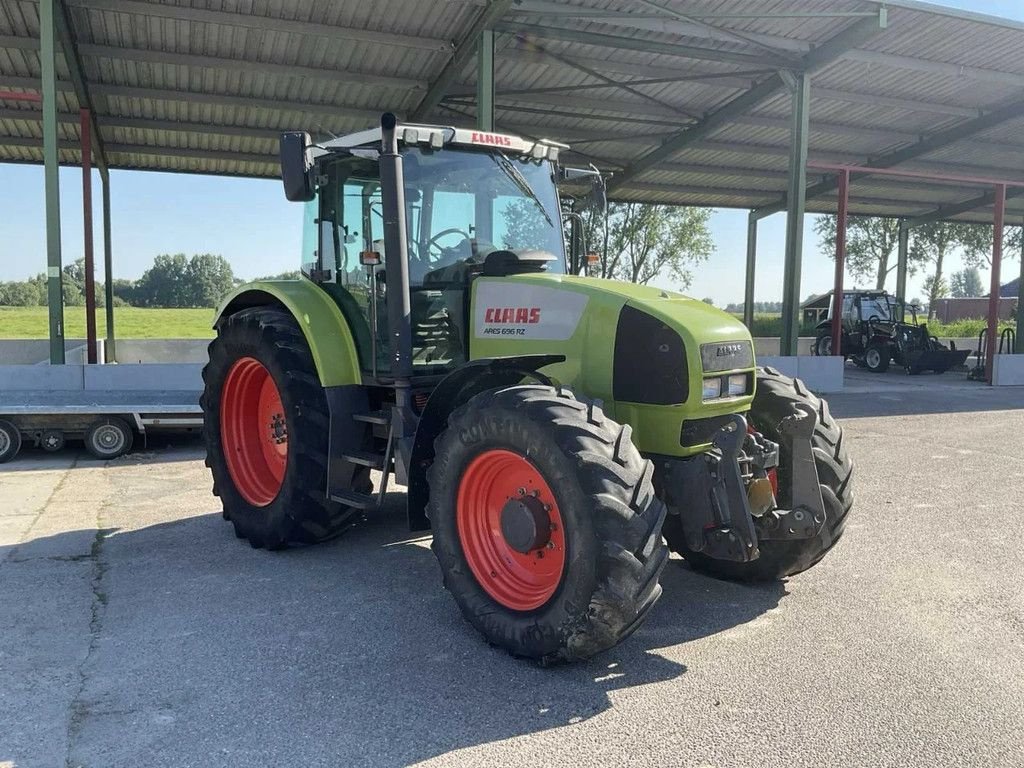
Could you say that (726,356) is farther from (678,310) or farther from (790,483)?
(790,483)

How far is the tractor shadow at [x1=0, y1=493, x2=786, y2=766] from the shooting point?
117 inches

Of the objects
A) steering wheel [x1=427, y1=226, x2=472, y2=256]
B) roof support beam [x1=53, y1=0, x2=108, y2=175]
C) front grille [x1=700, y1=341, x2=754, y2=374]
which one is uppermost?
roof support beam [x1=53, y1=0, x2=108, y2=175]

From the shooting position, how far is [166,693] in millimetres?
3285

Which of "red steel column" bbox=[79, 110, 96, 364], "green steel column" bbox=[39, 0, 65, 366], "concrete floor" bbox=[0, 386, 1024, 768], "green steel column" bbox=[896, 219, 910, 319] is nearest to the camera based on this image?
"concrete floor" bbox=[0, 386, 1024, 768]

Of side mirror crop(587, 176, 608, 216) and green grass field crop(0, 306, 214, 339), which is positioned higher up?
side mirror crop(587, 176, 608, 216)

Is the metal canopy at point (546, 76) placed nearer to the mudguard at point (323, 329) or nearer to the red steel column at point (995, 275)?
the red steel column at point (995, 275)

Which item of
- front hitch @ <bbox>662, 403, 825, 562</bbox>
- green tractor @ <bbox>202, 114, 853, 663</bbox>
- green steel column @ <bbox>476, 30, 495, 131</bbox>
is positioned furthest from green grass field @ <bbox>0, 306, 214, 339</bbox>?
front hitch @ <bbox>662, 403, 825, 562</bbox>

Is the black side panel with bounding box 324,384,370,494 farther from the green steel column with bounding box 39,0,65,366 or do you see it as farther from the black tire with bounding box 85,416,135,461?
the green steel column with bounding box 39,0,65,366

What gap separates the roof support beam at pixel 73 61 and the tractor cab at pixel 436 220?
851 centimetres

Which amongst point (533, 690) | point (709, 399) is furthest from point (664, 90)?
point (533, 690)

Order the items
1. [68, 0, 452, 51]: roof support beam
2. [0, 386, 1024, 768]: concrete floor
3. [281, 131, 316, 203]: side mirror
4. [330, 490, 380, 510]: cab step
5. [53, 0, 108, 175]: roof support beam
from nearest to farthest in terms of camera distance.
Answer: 1. [0, 386, 1024, 768]: concrete floor
2. [281, 131, 316, 203]: side mirror
3. [330, 490, 380, 510]: cab step
4. [68, 0, 452, 51]: roof support beam
5. [53, 0, 108, 175]: roof support beam

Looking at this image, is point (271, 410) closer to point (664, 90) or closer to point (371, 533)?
point (371, 533)

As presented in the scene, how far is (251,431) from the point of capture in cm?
587

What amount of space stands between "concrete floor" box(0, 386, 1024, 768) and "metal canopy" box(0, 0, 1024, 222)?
338 inches
